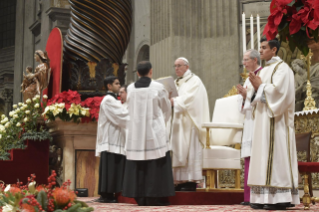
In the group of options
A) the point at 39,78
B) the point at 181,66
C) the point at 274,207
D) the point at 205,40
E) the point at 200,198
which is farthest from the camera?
the point at 205,40

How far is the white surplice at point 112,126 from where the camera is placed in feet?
18.8

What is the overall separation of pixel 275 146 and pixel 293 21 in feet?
8.99

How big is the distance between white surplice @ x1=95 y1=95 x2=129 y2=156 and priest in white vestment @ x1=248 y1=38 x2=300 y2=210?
72.9 inches

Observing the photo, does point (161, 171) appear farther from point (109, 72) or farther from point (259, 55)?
point (109, 72)

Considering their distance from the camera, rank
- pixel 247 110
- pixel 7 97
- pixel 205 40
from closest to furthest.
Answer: pixel 247 110 < pixel 205 40 < pixel 7 97

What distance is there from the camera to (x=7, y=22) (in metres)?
20.2

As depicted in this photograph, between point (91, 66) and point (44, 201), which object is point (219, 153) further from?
point (44, 201)

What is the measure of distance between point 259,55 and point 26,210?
3.32m

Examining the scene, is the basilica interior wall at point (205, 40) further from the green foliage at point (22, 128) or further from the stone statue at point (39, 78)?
the green foliage at point (22, 128)

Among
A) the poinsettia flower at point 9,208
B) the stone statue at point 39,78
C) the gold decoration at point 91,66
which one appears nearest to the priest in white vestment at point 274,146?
the poinsettia flower at point 9,208

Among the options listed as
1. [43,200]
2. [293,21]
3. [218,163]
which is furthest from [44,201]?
[218,163]

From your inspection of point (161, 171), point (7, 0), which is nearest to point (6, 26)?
point (7, 0)

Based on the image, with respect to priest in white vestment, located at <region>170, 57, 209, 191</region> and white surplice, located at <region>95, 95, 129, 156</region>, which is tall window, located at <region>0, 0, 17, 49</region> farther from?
priest in white vestment, located at <region>170, 57, 209, 191</region>

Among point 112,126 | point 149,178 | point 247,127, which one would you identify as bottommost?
point 149,178
